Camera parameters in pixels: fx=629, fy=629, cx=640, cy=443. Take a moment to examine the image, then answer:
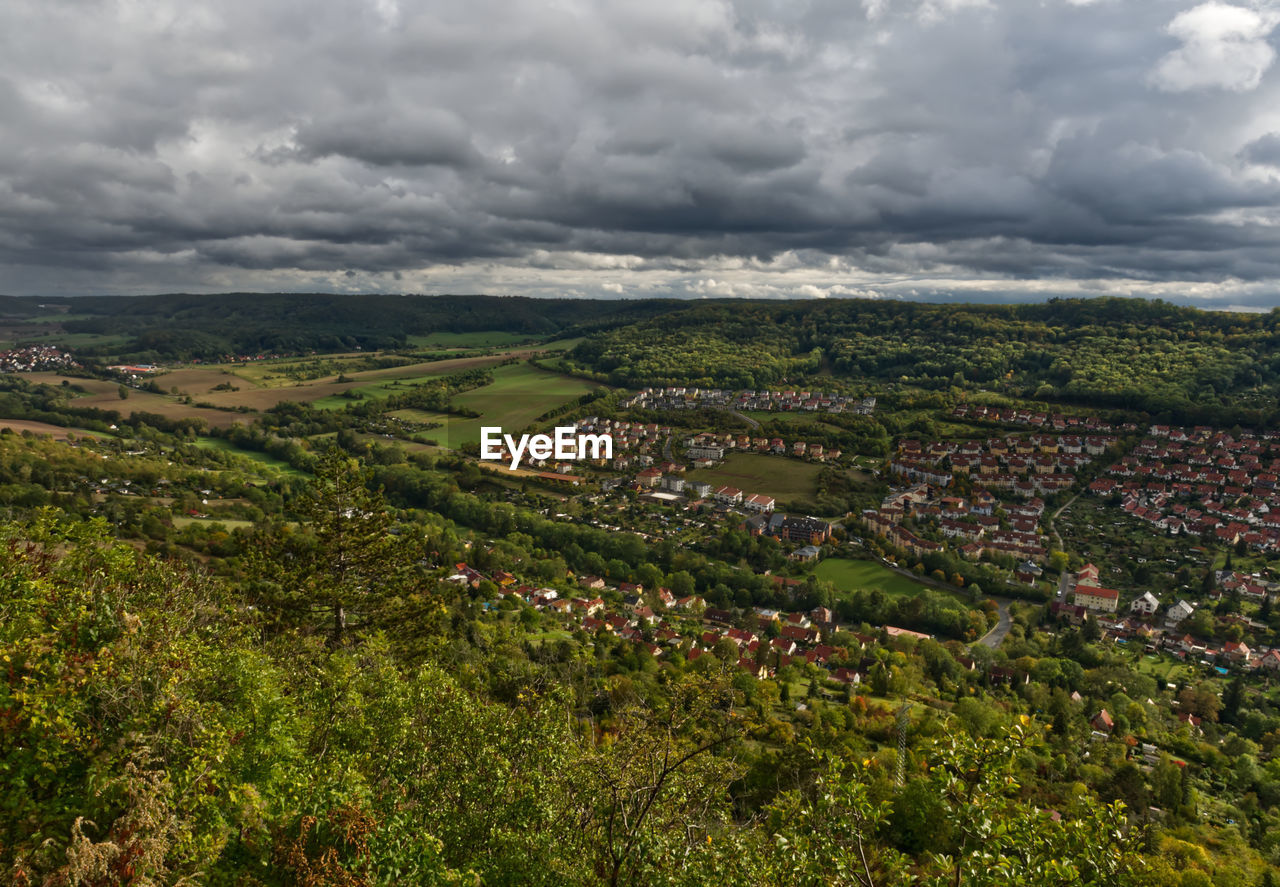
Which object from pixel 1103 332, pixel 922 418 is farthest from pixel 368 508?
pixel 1103 332

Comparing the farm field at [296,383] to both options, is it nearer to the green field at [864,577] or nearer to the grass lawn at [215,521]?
the grass lawn at [215,521]

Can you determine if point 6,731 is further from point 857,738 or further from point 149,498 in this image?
point 149,498

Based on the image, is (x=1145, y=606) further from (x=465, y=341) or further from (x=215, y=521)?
(x=465, y=341)

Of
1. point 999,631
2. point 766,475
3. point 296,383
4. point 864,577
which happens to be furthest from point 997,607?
point 296,383

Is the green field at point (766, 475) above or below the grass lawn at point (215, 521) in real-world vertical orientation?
below

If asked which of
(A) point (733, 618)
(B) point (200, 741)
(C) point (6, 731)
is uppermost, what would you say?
(C) point (6, 731)

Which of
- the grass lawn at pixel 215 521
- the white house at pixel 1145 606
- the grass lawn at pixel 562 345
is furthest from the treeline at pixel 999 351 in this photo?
the grass lawn at pixel 215 521
